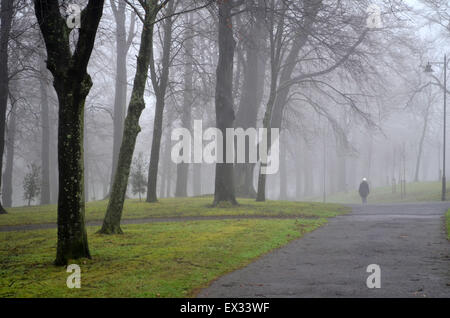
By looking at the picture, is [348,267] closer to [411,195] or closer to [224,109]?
[224,109]

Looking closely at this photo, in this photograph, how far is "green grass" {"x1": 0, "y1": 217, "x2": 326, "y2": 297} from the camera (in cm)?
662

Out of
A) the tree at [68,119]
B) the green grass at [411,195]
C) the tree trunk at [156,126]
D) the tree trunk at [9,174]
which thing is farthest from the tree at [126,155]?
the green grass at [411,195]

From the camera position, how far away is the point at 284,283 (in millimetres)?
6938

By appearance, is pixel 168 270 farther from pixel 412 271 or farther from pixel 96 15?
pixel 96 15

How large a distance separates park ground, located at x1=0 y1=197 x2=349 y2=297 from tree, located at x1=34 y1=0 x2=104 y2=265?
47cm

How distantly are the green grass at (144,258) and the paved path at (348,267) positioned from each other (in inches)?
18.7

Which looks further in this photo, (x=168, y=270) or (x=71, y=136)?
(x=71, y=136)

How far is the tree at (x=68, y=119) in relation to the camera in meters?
8.30

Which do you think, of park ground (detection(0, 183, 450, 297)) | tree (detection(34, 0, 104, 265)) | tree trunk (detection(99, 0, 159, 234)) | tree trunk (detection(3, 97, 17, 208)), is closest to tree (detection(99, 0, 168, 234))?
tree trunk (detection(99, 0, 159, 234))

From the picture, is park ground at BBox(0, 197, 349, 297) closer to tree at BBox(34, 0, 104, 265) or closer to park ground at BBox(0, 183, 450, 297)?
park ground at BBox(0, 183, 450, 297)

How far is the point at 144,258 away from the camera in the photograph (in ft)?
29.1
